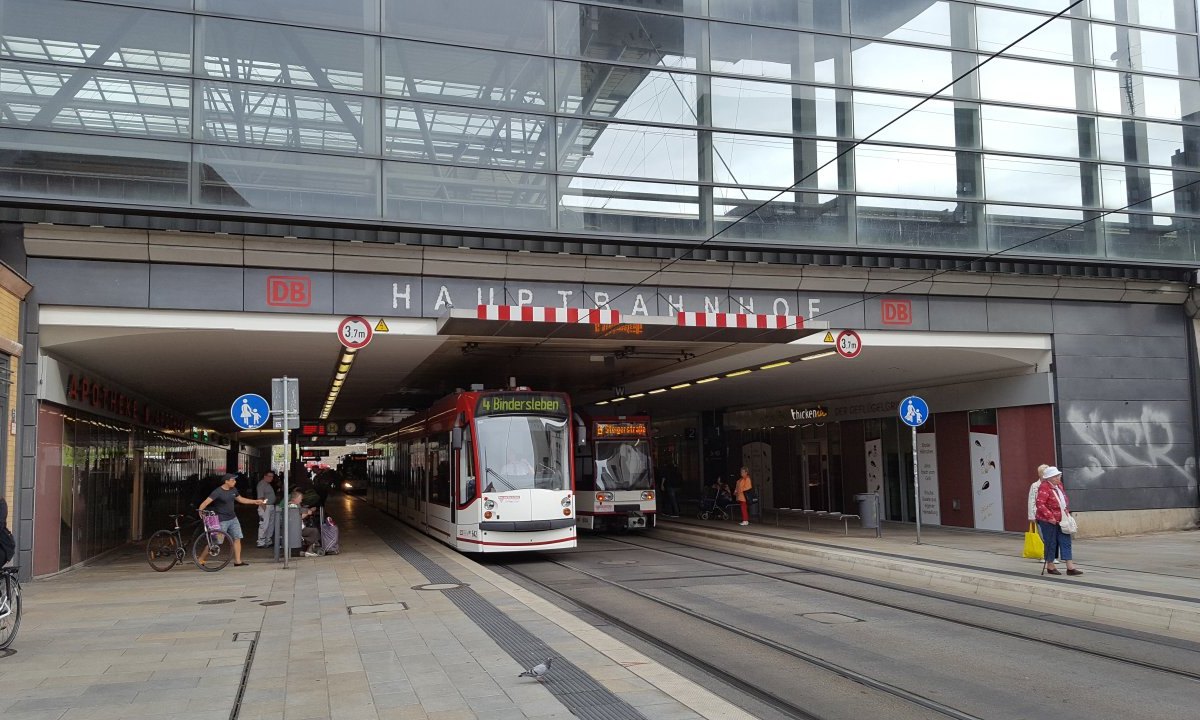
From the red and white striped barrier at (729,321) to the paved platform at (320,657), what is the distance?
18.5 ft

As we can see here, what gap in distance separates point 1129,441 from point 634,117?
507 inches

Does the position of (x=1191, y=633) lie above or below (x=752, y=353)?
below

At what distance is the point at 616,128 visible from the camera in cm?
1912

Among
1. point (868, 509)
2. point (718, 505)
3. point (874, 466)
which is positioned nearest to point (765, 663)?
point (868, 509)

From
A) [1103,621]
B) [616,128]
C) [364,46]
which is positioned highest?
[364,46]

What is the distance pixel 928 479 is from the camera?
24812mm

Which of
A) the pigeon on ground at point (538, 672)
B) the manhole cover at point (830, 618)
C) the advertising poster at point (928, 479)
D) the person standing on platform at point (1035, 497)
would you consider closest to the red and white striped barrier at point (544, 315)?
the manhole cover at point (830, 618)

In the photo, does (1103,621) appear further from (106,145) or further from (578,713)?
(106,145)

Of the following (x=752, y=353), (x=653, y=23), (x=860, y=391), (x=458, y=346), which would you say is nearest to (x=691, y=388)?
(x=860, y=391)

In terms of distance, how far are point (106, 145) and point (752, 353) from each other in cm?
1304

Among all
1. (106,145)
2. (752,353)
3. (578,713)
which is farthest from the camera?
(752,353)

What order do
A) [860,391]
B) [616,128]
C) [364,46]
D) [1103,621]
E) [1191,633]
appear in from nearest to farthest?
[1191,633] < [1103,621] < [364,46] < [616,128] < [860,391]

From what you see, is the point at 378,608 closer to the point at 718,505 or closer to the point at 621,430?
the point at 621,430

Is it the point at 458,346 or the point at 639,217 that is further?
the point at 458,346
